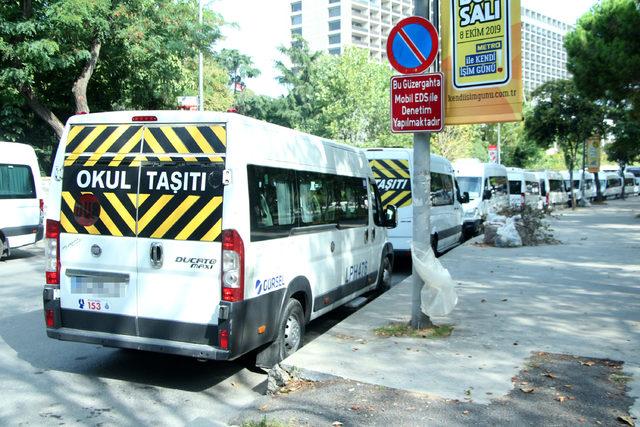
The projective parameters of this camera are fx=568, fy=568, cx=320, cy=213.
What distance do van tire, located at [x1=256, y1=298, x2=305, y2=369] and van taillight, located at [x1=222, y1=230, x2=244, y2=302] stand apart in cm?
86

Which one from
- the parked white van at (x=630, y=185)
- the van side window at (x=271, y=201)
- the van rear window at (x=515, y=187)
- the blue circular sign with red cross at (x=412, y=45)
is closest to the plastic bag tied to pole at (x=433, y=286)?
the van side window at (x=271, y=201)

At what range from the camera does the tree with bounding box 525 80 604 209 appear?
30.7 m

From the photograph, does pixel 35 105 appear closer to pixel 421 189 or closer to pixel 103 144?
pixel 103 144

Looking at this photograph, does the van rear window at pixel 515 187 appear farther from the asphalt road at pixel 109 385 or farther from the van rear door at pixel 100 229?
the van rear door at pixel 100 229

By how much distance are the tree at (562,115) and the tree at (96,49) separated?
19412 millimetres

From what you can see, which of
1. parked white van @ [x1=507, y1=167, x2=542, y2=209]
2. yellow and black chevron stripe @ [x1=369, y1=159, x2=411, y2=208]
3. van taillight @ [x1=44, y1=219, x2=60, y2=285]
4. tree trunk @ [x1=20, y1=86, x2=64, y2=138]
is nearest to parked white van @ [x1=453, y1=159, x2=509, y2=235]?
parked white van @ [x1=507, y1=167, x2=542, y2=209]

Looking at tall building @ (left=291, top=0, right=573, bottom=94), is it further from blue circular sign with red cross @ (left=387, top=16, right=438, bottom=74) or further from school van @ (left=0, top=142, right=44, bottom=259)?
blue circular sign with red cross @ (left=387, top=16, right=438, bottom=74)

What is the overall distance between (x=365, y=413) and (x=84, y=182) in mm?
3153

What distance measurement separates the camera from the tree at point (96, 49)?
1541 cm

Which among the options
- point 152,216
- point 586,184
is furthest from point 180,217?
point 586,184

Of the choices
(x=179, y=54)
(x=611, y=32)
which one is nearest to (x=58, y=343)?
(x=179, y=54)

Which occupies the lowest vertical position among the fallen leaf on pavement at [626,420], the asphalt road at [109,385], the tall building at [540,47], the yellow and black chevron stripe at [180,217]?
the asphalt road at [109,385]

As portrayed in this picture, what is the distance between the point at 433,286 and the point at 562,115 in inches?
1142

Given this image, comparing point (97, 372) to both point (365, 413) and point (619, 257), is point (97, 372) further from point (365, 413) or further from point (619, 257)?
point (619, 257)
